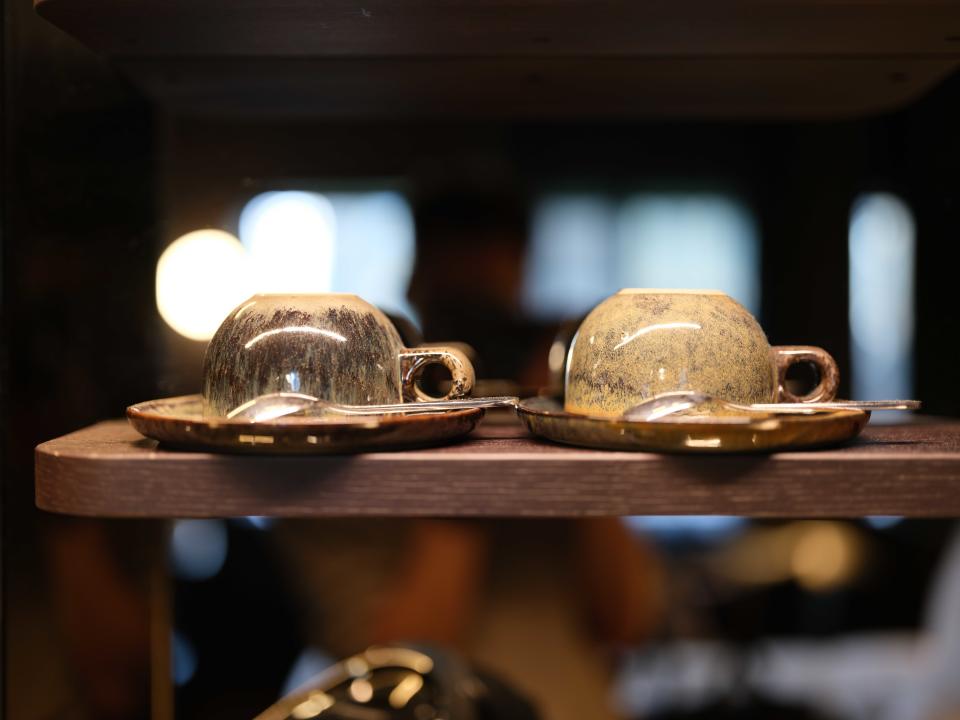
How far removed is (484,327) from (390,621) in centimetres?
26

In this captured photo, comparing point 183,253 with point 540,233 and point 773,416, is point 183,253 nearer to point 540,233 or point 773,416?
point 540,233

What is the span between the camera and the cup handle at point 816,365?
0.48 metres

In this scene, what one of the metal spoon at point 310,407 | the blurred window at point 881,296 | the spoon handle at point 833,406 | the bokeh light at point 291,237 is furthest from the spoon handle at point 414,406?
the blurred window at point 881,296

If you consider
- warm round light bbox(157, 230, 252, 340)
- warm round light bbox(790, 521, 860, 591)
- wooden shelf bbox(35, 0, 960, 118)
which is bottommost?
warm round light bbox(790, 521, 860, 591)

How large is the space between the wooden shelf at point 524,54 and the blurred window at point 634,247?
0.07m

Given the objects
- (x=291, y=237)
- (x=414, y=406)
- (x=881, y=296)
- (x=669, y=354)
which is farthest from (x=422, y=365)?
(x=881, y=296)

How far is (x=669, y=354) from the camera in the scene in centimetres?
43

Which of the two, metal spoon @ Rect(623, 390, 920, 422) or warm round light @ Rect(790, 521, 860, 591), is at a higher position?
metal spoon @ Rect(623, 390, 920, 422)

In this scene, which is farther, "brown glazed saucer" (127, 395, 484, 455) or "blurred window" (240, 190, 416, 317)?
"blurred window" (240, 190, 416, 317)

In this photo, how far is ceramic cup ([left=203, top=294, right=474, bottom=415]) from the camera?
0.44 m

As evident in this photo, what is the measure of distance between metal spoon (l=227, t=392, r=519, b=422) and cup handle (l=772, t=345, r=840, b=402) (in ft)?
0.58

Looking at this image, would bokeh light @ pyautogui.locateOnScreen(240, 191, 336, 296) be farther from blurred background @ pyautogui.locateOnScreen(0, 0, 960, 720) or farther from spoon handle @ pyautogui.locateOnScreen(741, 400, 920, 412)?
spoon handle @ pyautogui.locateOnScreen(741, 400, 920, 412)

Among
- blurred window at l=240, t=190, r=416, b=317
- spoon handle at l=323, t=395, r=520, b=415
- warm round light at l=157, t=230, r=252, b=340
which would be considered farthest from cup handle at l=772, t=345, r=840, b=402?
warm round light at l=157, t=230, r=252, b=340

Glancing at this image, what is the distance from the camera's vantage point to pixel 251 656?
2.26 feet
